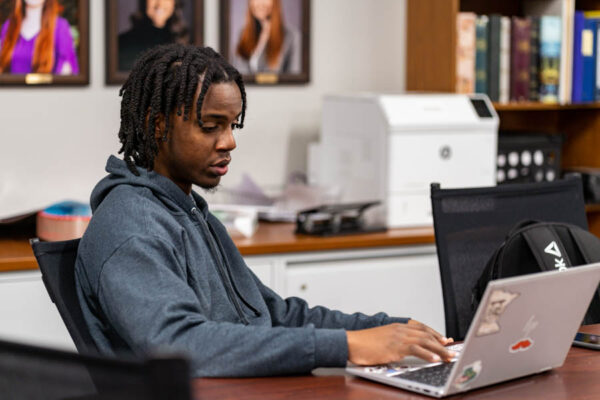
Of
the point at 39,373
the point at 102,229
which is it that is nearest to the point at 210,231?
the point at 102,229

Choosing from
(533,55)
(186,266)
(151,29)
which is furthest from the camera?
(533,55)

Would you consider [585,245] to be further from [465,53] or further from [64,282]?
[465,53]

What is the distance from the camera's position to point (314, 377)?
4.54 feet

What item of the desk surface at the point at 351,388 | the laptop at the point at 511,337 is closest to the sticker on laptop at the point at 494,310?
the laptop at the point at 511,337

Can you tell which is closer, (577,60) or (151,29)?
(151,29)

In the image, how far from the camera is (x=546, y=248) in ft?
6.48

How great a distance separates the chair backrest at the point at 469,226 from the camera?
2004mm

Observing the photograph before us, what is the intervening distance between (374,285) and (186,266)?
150 cm

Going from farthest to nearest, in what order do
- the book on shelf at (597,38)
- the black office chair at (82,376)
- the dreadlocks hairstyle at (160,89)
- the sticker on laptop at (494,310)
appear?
1. the book on shelf at (597,38)
2. the dreadlocks hairstyle at (160,89)
3. the sticker on laptop at (494,310)
4. the black office chair at (82,376)

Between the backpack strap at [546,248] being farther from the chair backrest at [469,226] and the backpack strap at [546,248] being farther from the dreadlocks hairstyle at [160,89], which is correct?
the dreadlocks hairstyle at [160,89]

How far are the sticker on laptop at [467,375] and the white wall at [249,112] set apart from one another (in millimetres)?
2070

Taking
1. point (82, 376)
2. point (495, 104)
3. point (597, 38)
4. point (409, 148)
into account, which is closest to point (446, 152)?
point (409, 148)

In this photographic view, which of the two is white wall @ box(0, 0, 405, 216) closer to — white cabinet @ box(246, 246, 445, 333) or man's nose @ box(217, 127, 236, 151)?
white cabinet @ box(246, 246, 445, 333)

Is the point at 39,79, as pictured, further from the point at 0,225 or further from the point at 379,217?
the point at 379,217
